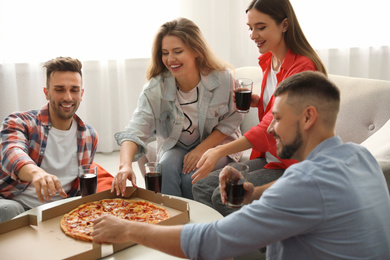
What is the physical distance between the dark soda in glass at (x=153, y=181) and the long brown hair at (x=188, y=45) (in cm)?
96

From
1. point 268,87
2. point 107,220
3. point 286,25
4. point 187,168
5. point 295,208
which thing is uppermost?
point 286,25

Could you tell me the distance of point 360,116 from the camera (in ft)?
8.50

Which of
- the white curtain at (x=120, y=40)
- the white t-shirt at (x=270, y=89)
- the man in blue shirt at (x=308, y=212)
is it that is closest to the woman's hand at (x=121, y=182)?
the man in blue shirt at (x=308, y=212)

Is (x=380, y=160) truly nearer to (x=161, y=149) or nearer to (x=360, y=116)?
(x=360, y=116)

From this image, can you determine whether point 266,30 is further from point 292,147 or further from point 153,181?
point 292,147

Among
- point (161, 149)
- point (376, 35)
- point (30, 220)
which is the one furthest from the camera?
point (376, 35)

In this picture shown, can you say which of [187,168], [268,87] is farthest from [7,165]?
[268,87]

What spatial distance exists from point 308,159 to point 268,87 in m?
1.35

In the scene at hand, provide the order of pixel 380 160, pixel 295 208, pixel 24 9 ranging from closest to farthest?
pixel 295 208 → pixel 380 160 → pixel 24 9

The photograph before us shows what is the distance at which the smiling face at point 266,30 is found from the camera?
2484mm

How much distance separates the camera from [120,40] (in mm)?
4590

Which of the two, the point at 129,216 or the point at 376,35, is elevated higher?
the point at 376,35

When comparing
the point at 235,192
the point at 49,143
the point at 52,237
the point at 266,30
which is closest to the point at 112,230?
the point at 52,237

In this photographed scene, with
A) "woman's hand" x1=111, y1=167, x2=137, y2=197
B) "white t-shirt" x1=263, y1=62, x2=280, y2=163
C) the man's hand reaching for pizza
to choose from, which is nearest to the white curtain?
"white t-shirt" x1=263, y1=62, x2=280, y2=163
